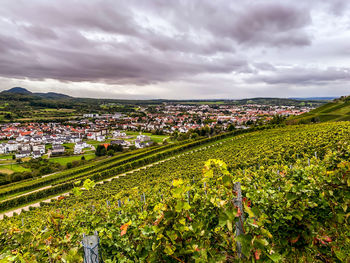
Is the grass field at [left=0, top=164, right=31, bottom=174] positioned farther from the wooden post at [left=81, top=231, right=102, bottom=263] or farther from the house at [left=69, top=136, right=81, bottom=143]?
the wooden post at [left=81, top=231, right=102, bottom=263]

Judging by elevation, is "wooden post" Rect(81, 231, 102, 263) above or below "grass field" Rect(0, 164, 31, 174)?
above

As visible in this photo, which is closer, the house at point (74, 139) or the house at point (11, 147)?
the house at point (11, 147)

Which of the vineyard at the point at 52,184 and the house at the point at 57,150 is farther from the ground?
the vineyard at the point at 52,184

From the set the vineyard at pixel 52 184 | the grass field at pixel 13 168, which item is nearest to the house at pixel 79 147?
the grass field at pixel 13 168

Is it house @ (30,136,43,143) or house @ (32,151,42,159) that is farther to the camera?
house @ (30,136,43,143)

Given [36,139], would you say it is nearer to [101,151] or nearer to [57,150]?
[57,150]

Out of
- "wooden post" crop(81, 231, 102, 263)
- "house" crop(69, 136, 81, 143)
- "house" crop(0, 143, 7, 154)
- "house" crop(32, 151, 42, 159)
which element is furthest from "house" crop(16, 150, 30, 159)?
"wooden post" crop(81, 231, 102, 263)

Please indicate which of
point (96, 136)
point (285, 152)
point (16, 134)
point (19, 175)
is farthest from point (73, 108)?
point (285, 152)

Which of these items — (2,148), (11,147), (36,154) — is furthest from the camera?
(11,147)

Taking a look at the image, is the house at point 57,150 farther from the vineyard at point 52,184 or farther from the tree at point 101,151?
the vineyard at point 52,184

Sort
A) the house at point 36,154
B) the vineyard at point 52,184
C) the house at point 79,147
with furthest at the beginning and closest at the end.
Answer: the house at point 79,147
the house at point 36,154
the vineyard at point 52,184

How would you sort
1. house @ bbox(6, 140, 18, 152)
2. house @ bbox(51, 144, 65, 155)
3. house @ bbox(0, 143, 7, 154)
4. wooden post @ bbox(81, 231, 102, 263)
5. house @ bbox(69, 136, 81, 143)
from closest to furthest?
wooden post @ bbox(81, 231, 102, 263), house @ bbox(51, 144, 65, 155), house @ bbox(0, 143, 7, 154), house @ bbox(6, 140, 18, 152), house @ bbox(69, 136, 81, 143)

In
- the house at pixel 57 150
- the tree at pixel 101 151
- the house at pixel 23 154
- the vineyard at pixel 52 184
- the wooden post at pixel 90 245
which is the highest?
the wooden post at pixel 90 245

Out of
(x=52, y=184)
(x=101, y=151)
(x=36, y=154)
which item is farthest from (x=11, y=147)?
(x=52, y=184)
